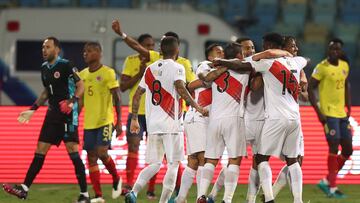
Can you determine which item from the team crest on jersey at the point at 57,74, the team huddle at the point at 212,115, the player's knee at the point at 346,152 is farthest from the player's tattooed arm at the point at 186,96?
the player's knee at the point at 346,152

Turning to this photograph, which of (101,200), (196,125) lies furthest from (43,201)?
(196,125)

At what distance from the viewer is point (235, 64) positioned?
12.7 metres

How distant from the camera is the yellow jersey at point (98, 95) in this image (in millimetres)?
14859

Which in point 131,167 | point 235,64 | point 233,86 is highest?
point 235,64

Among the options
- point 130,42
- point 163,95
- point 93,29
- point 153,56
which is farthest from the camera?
point 93,29

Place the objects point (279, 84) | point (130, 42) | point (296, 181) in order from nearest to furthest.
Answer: point (279, 84) < point (296, 181) < point (130, 42)

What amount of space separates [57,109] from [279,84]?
2.90m

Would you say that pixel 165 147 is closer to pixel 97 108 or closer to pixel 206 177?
pixel 206 177

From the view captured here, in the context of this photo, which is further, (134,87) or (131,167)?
(131,167)

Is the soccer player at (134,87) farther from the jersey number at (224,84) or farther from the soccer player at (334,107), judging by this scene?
the jersey number at (224,84)

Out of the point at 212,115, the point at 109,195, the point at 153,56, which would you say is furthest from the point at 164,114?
the point at 109,195

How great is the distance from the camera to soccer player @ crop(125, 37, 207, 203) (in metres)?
13.3

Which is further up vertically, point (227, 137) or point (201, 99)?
point (201, 99)

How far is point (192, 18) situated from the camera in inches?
1000
